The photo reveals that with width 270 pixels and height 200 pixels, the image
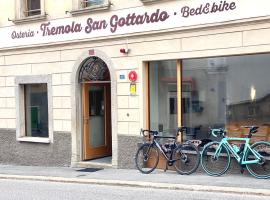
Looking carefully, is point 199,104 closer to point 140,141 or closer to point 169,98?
point 169,98

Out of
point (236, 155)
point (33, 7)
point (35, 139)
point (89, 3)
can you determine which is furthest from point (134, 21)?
point (35, 139)

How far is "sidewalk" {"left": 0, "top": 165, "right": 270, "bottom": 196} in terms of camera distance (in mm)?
9484

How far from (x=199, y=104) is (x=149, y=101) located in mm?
1422

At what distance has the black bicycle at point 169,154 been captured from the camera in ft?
37.6

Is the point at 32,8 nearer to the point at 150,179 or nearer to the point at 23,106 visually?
the point at 23,106

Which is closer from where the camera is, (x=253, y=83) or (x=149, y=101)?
(x=253, y=83)

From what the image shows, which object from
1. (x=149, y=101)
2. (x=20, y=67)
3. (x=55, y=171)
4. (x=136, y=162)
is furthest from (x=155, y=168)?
(x=20, y=67)

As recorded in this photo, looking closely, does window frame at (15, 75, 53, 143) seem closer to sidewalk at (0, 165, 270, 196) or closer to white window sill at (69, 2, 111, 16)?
sidewalk at (0, 165, 270, 196)

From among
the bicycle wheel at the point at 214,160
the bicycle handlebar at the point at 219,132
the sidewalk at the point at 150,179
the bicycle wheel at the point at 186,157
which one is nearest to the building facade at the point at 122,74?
the bicycle handlebar at the point at 219,132

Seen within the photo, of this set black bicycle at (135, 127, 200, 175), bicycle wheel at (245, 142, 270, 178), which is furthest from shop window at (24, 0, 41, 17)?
bicycle wheel at (245, 142, 270, 178)

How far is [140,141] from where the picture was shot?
12391mm

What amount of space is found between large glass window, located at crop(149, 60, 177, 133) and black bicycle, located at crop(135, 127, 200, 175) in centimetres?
36

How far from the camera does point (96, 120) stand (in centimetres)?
1438

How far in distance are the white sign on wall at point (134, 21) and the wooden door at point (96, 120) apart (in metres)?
1.70
